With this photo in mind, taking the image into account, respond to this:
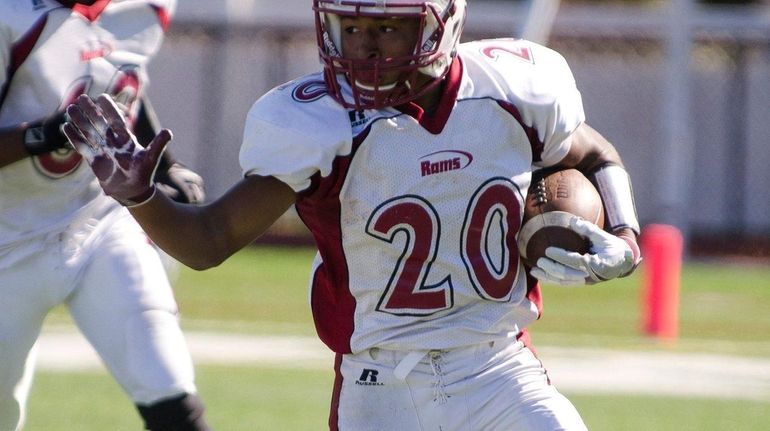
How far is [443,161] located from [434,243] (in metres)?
0.21

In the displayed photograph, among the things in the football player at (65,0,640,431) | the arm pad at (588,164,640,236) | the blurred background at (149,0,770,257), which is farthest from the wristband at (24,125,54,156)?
the blurred background at (149,0,770,257)

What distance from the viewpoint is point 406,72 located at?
3852 mm

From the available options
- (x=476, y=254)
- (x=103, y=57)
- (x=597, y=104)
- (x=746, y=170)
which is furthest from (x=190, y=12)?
(x=476, y=254)

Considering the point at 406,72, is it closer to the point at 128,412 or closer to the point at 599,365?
the point at 128,412

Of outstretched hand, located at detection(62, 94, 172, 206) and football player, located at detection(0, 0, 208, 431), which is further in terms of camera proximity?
football player, located at detection(0, 0, 208, 431)

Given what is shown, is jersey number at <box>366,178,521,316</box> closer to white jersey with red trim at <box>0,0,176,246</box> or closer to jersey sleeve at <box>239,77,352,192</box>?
jersey sleeve at <box>239,77,352,192</box>

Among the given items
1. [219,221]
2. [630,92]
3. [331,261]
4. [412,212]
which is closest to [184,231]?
[219,221]

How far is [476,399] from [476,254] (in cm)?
37

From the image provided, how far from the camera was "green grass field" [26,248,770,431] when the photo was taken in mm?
7422

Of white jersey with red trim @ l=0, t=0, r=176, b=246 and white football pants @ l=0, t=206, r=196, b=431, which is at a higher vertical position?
white jersey with red trim @ l=0, t=0, r=176, b=246

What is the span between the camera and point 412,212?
3.83 m

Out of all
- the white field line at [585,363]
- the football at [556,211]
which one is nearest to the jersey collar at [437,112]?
the football at [556,211]

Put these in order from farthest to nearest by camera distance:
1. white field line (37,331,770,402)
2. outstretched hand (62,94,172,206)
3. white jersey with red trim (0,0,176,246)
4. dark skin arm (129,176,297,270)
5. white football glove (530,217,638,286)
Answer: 1. white field line (37,331,770,402)
2. white jersey with red trim (0,0,176,246)
3. white football glove (530,217,638,286)
4. dark skin arm (129,176,297,270)
5. outstretched hand (62,94,172,206)

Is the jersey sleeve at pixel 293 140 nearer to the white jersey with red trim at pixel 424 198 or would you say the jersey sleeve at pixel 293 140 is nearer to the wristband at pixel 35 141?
the white jersey with red trim at pixel 424 198
